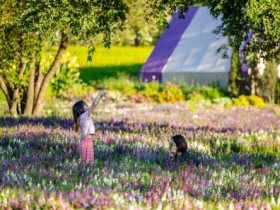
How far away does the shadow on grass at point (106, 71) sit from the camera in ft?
152

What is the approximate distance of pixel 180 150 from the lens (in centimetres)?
1007

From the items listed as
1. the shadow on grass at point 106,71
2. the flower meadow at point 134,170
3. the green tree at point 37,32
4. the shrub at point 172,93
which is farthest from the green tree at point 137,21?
the shrub at point 172,93

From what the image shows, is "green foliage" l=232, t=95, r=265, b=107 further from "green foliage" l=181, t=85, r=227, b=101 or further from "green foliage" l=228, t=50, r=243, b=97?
"green foliage" l=181, t=85, r=227, b=101

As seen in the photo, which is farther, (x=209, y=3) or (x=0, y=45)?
(x=0, y=45)

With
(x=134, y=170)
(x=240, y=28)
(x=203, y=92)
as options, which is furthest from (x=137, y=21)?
(x=134, y=170)

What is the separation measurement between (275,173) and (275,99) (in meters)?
20.5

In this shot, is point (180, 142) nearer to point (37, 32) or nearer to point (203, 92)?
point (37, 32)

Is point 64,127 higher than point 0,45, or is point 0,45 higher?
point 0,45

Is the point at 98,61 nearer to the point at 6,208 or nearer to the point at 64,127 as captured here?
the point at 64,127

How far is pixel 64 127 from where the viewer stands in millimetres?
15391

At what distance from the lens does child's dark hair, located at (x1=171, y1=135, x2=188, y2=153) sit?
9.79 m

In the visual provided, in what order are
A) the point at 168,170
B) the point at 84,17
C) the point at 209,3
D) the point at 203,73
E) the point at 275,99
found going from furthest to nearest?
1. the point at 203,73
2. the point at 275,99
3. the point at 209,3
4. the point at 84,17
5. the point at 168,170

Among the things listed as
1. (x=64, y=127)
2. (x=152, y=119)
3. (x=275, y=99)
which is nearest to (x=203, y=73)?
(x=275, y=99)

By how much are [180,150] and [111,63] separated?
49.1 m
